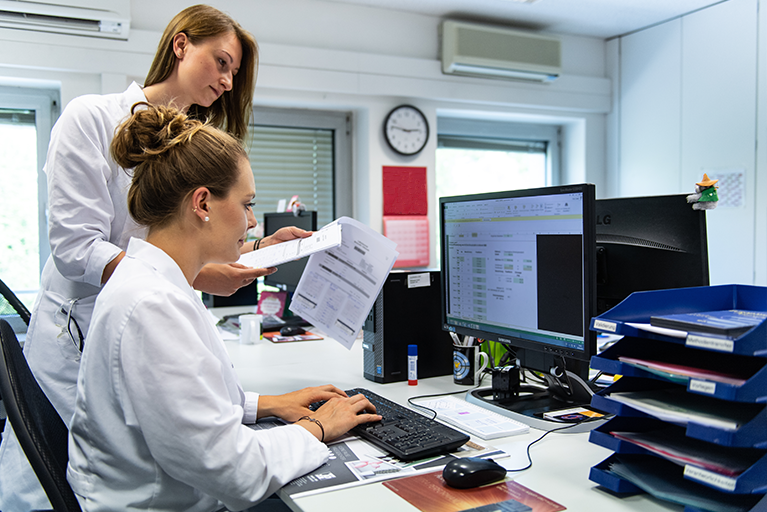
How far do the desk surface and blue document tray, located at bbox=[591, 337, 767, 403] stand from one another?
19 centimetres

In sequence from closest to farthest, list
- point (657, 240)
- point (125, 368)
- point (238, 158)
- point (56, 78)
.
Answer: point (125, 368)
point (238, 158)
point (657, 240)
point (56, 78)

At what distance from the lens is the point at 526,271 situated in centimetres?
132

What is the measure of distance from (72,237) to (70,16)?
228 centimetres

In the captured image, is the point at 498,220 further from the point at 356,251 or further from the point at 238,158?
the point at 238,158

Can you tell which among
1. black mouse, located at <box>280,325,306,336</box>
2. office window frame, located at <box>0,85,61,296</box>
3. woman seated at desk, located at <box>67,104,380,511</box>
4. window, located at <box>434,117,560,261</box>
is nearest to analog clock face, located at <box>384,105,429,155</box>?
window, located at <box>434,117,560,261</box>

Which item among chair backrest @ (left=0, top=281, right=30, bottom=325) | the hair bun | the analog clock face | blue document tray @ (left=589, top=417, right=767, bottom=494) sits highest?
the analog clock face

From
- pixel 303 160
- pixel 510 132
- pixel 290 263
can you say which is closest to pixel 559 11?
pixel 510 132

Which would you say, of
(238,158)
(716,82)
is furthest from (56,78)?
(716,82)

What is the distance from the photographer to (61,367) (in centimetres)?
126

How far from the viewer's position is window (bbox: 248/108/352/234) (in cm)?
384

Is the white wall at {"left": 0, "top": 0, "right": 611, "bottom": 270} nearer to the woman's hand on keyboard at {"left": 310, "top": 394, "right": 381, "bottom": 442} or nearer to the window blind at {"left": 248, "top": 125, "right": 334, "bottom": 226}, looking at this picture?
the window blind at {"left": 248, "top": 125, "right": 334, "bottom": 226}

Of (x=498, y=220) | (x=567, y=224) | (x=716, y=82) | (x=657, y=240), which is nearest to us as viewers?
(x=567, y=224)

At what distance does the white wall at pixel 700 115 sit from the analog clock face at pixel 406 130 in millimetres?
1640

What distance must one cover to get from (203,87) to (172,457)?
3.32ft
